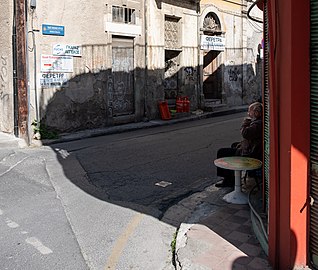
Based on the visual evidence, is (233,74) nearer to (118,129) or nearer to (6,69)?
(118,129)

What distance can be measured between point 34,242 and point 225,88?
16704 mm

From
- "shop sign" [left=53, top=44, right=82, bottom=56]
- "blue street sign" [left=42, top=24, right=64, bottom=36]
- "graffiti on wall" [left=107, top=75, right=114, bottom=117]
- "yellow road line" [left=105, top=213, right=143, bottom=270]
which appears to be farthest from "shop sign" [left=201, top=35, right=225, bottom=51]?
"yellow road line" [left=105, top=213, right=143, bottom=270]

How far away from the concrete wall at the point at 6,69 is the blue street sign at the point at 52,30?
1.06 metres

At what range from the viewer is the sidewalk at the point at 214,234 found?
12.6 ft

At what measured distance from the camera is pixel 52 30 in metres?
11.7

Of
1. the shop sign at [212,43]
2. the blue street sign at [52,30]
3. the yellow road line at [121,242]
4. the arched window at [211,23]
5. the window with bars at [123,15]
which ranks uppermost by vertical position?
the arched window at [211,23]

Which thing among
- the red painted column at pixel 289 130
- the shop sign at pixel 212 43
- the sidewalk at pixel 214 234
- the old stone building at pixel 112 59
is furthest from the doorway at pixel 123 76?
the red painted column at pixel 289 130

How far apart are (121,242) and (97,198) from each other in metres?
1.66

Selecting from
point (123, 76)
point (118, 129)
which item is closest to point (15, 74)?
point (118, 129)

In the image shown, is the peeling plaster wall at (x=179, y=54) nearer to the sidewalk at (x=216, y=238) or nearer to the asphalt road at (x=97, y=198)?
the asphalt road at (x=97, y=198)

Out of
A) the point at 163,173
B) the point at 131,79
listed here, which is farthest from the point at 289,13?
the point at 131,79

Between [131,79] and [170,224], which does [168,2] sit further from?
[170,224]

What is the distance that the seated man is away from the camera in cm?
552

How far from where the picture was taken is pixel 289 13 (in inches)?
126
